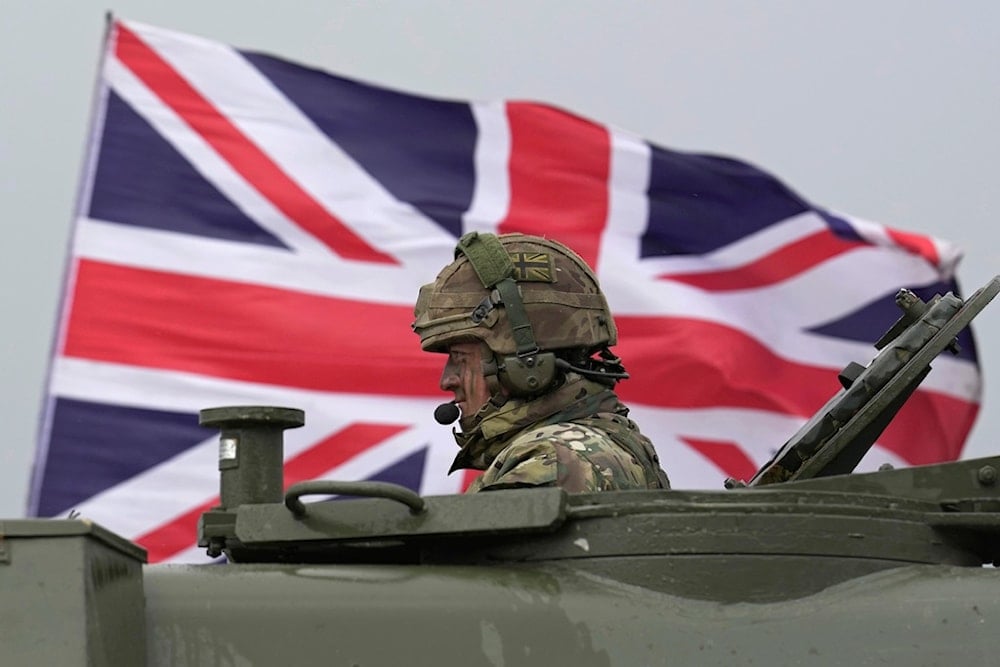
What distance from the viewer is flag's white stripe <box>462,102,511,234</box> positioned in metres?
14.7

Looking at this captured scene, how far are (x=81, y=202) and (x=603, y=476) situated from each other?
A: 346 inches

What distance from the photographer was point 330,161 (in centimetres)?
1442

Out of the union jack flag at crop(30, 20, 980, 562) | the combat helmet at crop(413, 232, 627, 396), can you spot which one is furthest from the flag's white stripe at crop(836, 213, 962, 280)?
the combat helmet at crop(413, 232, 627, 396)

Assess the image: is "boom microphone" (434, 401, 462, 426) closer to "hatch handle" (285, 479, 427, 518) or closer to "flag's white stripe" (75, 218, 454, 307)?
"hatch handle" (285, 479, 427, 518)

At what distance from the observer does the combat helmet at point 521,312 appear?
5.71 m

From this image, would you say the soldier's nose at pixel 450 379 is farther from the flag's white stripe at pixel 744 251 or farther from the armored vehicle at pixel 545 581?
the flag's white stripe at pixel 744 251

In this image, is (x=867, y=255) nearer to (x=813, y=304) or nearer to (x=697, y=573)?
(x=813, y=304)

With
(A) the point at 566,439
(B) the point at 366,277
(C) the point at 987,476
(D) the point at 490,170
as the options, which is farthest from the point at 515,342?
(D) the point at 490,170

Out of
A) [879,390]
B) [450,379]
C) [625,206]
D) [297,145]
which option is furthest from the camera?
[625,206]

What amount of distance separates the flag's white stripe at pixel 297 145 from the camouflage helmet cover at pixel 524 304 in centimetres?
820

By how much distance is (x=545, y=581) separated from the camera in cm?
415

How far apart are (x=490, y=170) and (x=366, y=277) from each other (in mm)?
1534

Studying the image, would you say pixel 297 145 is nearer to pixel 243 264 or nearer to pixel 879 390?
pixel 243 264

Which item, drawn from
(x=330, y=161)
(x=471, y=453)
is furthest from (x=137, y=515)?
(x=471, y=453)
